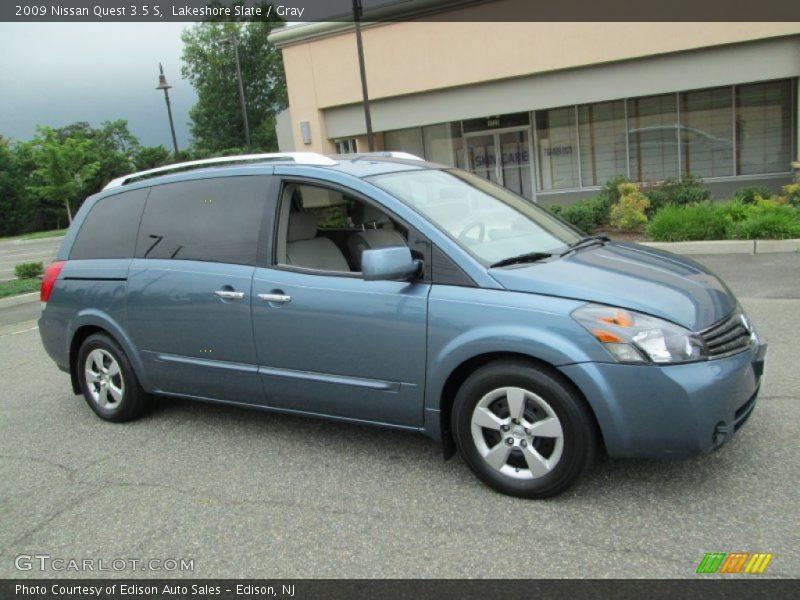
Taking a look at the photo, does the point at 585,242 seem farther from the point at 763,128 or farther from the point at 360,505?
the point at 763,128

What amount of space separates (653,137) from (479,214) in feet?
52.7

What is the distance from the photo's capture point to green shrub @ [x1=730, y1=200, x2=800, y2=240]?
417 inches

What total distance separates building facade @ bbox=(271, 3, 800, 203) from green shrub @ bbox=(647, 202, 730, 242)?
5.90 metres

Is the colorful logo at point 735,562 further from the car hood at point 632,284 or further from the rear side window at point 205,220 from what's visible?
the rear side window at point 205,220

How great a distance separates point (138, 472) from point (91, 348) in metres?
1.37

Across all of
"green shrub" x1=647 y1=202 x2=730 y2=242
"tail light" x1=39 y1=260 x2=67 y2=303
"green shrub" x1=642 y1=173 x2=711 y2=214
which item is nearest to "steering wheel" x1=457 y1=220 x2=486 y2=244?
"tail light" x1=39 y1=260 x2=67 y2=303

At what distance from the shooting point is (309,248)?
4477mm

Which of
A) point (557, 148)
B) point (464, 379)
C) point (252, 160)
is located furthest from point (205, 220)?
point (557, 148)

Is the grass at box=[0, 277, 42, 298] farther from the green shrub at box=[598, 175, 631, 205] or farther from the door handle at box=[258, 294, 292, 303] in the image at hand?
the green shrub at box=[598, 175, 631, 205]

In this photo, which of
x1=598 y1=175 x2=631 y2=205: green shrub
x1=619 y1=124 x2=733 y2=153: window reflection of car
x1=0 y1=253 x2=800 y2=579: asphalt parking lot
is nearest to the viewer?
x1=0 y1=253 x2=800 y2=579: asphalt parking lot

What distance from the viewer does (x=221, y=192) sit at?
15.3ft
